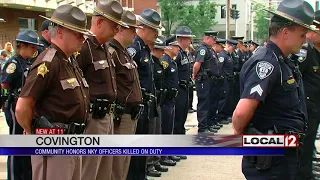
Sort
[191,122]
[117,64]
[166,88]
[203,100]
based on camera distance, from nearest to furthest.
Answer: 1. [117,64]
2. [166,88]
3. [203,100]
4. [191,122]

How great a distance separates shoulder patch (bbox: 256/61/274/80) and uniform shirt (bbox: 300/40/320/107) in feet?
8.04

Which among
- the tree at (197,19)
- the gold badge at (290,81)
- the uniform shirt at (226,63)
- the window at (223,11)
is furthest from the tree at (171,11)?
the gold badge at (290,81)

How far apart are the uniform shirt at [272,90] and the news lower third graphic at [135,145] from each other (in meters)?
0.14

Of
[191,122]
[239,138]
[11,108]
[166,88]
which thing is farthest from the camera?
[191,122]

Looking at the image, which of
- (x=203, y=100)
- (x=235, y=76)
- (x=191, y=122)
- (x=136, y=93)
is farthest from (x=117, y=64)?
(x=235, y=76)

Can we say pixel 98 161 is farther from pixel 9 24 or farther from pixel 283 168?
pixel 9 24

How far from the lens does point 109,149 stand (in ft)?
12.3

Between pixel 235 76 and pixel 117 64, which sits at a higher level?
pixel 117 64

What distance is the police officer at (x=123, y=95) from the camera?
4805 millimetres

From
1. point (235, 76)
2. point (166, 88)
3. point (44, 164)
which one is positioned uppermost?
point (44, 164)

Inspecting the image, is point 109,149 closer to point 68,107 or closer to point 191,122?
point 68,107

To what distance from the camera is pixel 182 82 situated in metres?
8.23

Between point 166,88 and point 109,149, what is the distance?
358 centimetres

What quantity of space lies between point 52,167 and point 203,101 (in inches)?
252
